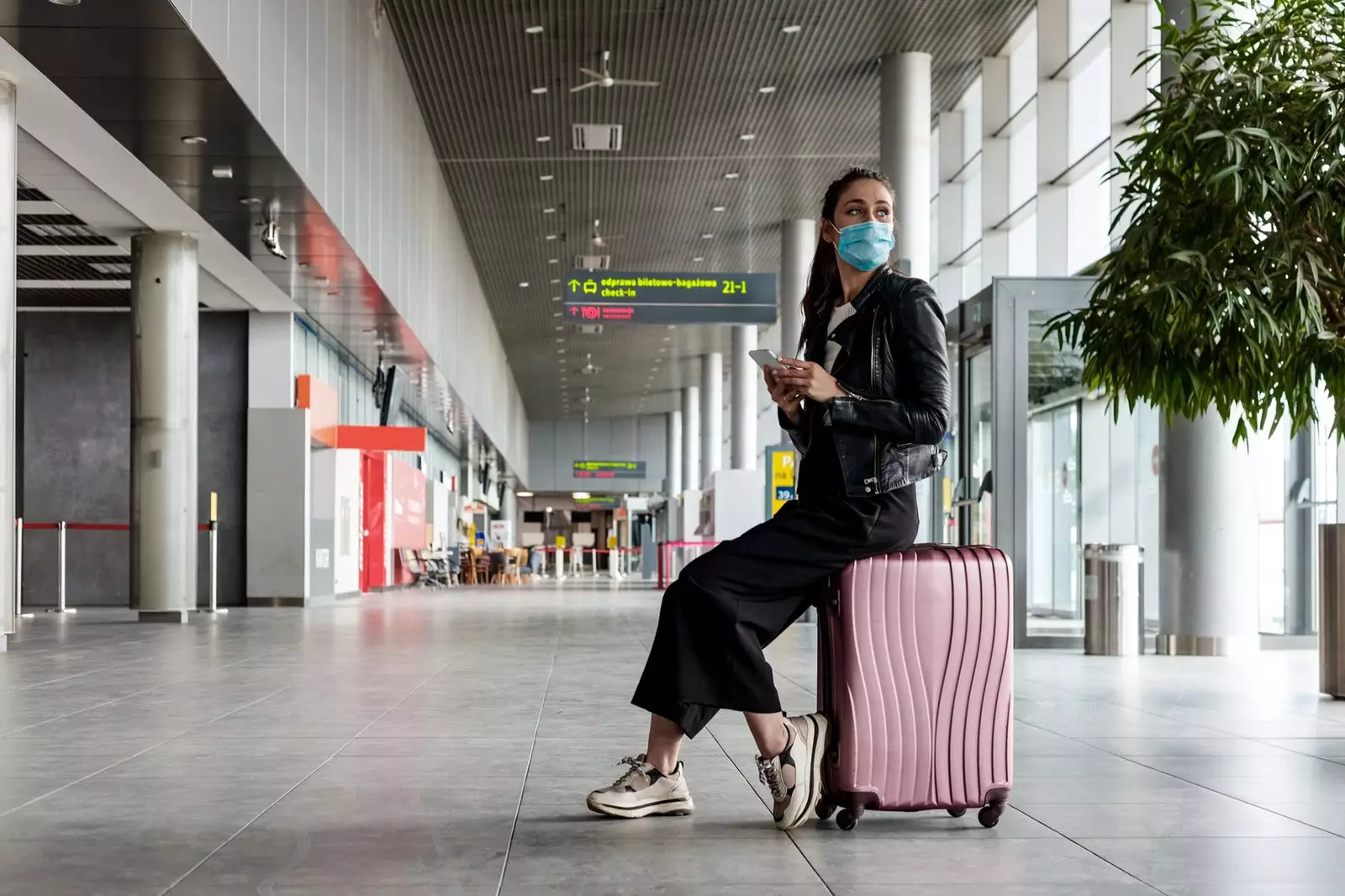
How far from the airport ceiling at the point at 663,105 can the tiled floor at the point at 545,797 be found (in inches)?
423

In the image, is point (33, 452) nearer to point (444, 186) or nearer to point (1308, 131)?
point (444, 186)

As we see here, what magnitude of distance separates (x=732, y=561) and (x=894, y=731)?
1.87ft

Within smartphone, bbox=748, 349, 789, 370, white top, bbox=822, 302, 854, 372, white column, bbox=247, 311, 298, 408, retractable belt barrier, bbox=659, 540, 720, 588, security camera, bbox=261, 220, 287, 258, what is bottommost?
retractable belt barrier, bbox=659, 540, 720, 588

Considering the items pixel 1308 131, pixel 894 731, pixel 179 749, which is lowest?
pixel 179 749

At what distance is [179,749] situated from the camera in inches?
193

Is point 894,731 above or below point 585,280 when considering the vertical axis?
below

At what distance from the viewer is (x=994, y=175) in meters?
19.5

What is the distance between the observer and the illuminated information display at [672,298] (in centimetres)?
2019

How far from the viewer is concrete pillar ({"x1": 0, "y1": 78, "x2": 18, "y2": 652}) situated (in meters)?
10.0

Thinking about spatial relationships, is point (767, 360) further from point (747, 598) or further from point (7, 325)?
point (7, 325)

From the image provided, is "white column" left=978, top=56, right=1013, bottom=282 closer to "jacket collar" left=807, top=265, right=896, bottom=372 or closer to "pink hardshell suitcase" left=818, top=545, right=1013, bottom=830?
"jacket collar" left=807, top=265, right=896, bottom=372

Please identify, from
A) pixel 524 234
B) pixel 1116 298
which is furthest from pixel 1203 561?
pixel 524 234

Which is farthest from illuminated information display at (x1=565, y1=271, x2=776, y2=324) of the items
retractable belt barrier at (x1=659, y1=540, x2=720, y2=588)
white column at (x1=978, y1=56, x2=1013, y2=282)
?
retractable belt barrier at (x1=659, y1=540, x2=720, y2=588)

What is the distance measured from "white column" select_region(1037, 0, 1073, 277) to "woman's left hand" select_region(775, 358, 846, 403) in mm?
13919
